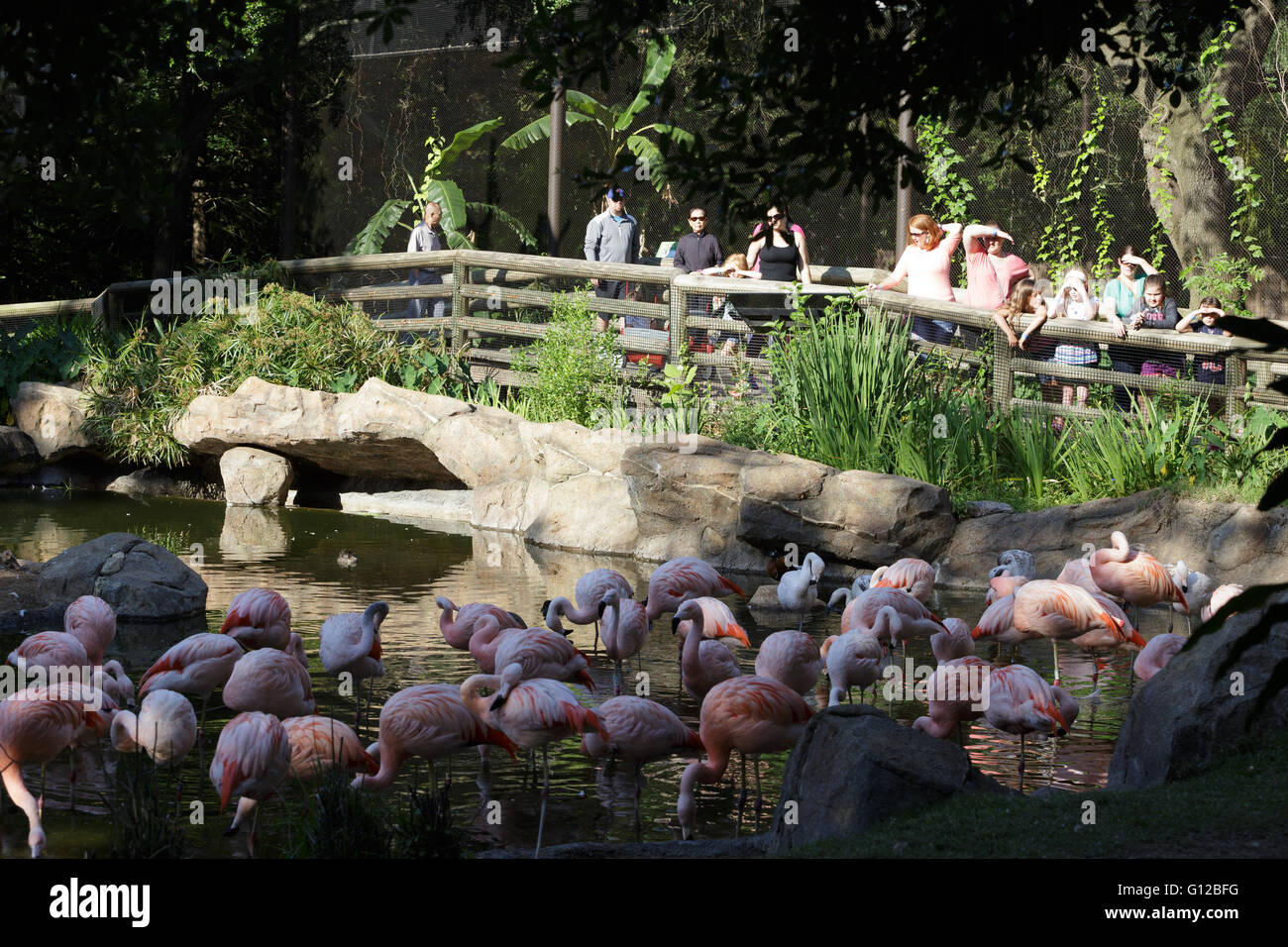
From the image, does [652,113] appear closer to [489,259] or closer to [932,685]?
[489,259]

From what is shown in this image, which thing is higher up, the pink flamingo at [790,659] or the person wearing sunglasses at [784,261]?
the person wearing sunglasses at [784,261]

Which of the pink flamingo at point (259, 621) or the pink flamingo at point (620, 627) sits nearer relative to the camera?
the pink flamingo at point (259, 621)

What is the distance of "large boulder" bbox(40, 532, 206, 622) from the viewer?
7219 millimetres

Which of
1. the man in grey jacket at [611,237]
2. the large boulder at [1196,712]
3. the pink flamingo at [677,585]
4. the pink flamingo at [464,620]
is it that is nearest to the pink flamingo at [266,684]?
the pink flamingo at [464,620]

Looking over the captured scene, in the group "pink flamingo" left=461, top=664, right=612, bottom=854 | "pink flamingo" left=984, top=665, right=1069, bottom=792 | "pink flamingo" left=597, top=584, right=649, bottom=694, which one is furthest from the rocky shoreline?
"pink flamingo" left=461, top=664, right=612, bottom=854

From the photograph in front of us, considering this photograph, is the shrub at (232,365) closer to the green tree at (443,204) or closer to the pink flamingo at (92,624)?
the green tree at (443,204)

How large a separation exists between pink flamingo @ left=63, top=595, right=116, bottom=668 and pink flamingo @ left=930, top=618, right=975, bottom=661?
336cm

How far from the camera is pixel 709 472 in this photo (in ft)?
29.7

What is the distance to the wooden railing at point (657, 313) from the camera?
934cm

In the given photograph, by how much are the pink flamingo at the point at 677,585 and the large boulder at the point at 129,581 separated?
2.47m

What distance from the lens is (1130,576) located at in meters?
6.70

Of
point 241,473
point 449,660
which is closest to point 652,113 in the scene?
point 241,473

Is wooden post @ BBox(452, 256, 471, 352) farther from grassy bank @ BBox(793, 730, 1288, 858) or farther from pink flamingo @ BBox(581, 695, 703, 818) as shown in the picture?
grassy bank @ BBox(793, 730, 1288, 858)

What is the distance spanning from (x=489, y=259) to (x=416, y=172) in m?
3.41
